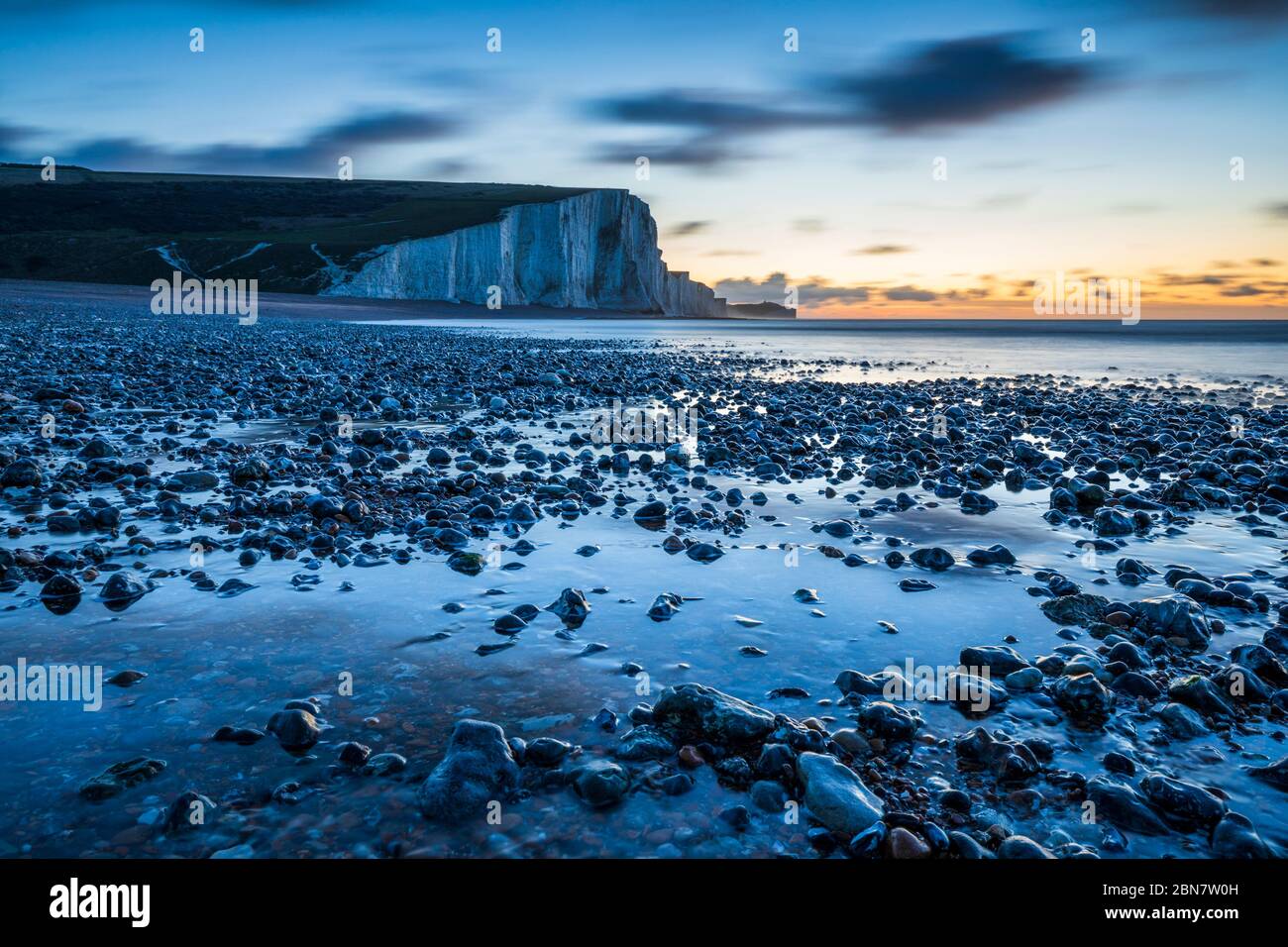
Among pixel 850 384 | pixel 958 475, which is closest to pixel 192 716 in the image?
pixel 958 475

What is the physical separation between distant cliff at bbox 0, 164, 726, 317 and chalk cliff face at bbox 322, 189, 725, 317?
186mm

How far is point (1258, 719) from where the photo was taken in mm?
3646

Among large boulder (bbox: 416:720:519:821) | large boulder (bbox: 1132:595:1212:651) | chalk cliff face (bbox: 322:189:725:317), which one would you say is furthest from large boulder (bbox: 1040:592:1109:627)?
chalk cliff face (bbox: 322:189:725:317)

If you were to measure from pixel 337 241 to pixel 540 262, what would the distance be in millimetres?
29759

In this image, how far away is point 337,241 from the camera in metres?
106

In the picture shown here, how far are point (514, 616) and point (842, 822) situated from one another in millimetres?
2530

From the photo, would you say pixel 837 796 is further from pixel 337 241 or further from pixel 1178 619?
pixel 337 241

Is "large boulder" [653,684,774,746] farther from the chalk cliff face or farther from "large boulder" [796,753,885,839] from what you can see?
the chalk cliff face

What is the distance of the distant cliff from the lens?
96875 mm

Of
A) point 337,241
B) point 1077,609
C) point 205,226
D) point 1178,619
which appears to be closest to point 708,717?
point 1077,609

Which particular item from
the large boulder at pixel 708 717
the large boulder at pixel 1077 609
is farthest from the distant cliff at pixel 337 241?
the large boulder at pixel 708 717

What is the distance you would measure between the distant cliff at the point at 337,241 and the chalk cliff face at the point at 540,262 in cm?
19
